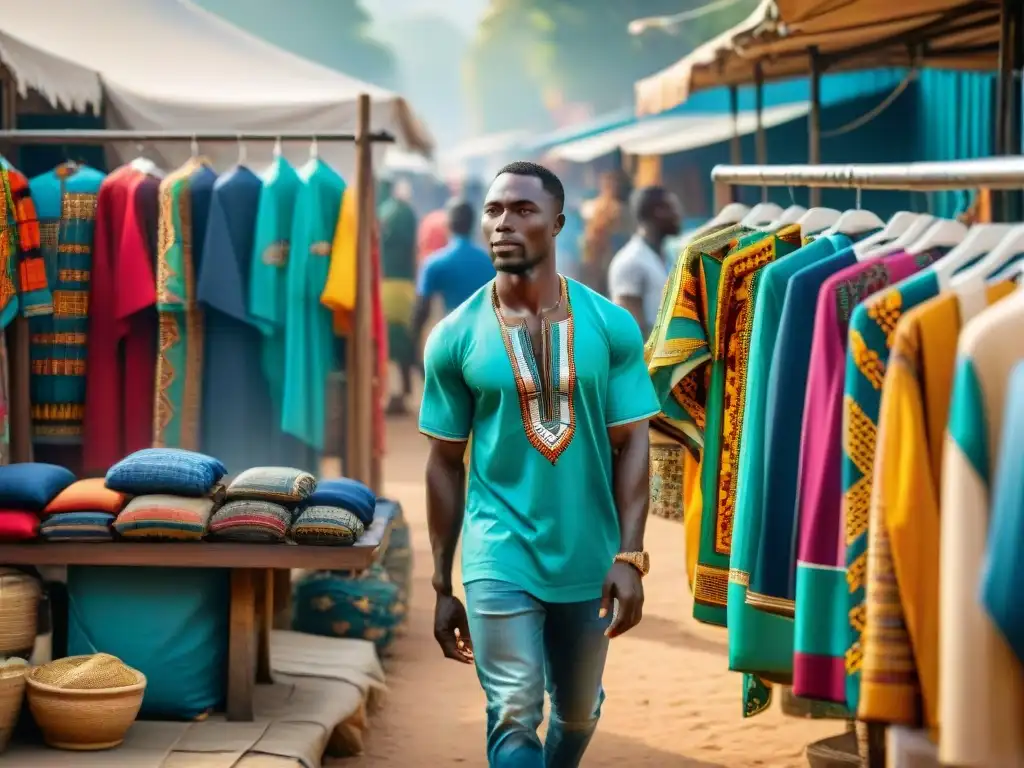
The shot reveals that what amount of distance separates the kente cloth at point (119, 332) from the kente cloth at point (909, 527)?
202 inches

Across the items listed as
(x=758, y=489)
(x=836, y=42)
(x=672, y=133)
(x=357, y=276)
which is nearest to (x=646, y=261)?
(x=836, y=42)

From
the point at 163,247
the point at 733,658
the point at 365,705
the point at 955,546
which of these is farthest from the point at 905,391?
the point at 163,247

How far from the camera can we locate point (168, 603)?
5.71 meters

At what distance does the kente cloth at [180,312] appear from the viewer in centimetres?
757

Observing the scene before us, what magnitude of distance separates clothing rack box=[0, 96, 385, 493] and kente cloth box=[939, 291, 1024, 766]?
5046 millimetres

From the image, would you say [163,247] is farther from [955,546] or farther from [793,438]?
[955,546]

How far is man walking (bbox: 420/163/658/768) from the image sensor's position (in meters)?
4.23

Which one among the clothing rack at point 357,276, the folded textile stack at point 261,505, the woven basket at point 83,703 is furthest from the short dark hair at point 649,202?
the woven basket at point 83,703

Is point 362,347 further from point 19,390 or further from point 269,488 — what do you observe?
point 269,488

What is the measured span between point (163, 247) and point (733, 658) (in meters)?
4.26

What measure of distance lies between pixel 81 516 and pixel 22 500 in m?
0.23

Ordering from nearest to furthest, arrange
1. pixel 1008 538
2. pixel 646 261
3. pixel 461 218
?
pixel 1008 538 < pixel 646 261 < pixel 461 218

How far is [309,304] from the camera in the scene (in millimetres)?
7875

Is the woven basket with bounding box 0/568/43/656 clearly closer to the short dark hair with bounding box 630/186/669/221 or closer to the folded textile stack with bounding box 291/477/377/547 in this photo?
the folded textile stack with bounding box 291/477/377/547
